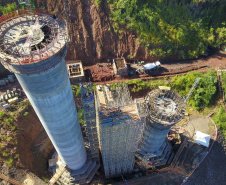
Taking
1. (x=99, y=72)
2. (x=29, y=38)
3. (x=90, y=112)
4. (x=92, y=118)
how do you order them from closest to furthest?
(x=29, y=38), (x=90, y=112), (x=92, y=118), (x=99, y=72)

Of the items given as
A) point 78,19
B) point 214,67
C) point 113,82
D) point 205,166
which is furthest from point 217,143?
point 78,19

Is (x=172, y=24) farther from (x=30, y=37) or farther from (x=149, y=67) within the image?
(x=30, y=37)


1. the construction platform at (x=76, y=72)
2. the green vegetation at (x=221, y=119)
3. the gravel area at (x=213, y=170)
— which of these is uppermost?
the construction platform at (x=76, y=72)

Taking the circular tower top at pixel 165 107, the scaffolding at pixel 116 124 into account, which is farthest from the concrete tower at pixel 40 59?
the circular tower top at pixel 165 107

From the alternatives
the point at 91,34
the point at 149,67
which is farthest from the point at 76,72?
the point at 149,67

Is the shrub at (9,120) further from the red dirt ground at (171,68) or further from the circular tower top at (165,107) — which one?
the circular tower top at (165,107)

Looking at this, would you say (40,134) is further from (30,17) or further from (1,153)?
(30,17)

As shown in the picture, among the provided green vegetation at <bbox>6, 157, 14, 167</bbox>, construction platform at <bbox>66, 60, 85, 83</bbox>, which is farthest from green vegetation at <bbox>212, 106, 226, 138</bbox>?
green vegetation at <bbox>6, 157, 14, 167</bbox>
